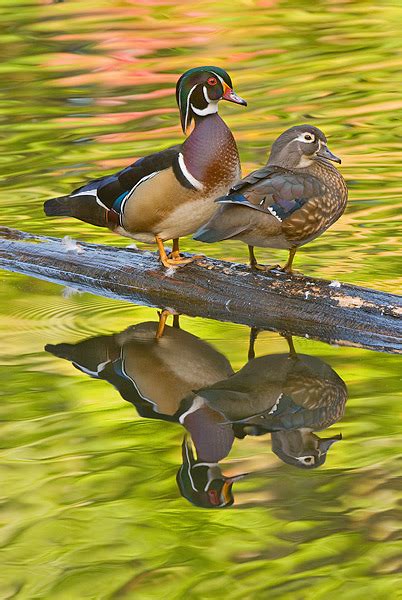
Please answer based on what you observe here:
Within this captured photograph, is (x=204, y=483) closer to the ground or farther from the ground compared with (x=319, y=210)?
closer to the ground

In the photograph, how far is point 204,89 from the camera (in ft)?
17.8

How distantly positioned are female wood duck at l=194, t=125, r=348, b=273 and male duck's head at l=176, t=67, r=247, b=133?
1.05 ft

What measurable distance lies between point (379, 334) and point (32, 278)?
6.61 ft

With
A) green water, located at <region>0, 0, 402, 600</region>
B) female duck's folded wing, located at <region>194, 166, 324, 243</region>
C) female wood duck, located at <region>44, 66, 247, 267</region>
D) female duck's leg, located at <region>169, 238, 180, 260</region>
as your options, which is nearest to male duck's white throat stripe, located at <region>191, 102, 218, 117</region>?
female wood duck, located at <region>44, 66, 247, 267</region>

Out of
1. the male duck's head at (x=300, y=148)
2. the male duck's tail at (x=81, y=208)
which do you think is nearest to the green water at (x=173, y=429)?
the male duck's tail at (x=81, y=208)

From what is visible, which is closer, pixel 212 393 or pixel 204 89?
pixel 212 393

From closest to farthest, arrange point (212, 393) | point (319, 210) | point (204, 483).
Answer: point (204, 483) → point (212, 393) → point (319, 210)

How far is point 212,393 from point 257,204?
0.83 m

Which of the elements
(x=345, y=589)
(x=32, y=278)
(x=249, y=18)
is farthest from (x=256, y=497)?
(x=249, y=18)

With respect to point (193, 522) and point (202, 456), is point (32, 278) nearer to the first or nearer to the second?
point (202, 456)

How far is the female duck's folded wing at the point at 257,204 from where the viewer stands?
5.09 m

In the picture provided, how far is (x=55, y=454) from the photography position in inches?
170

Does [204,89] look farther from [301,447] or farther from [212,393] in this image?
[301,447]

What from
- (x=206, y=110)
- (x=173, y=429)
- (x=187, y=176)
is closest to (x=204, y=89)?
(x=206, y=110)
